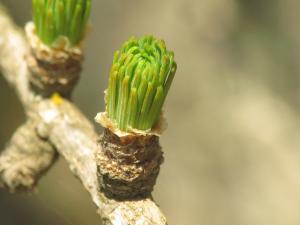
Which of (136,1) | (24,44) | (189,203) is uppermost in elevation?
(136,1)

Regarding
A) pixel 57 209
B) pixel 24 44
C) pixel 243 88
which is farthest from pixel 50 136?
pixel 57 209

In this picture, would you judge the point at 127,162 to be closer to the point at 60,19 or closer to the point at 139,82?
the point at 139,82

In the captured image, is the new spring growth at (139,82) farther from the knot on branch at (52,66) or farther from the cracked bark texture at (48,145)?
the knot on branch at (52,66)

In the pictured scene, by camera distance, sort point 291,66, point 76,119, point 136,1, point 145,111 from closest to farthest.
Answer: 1. point 145,111
2. point 76,119
3. point 291,66
4. point 136,1

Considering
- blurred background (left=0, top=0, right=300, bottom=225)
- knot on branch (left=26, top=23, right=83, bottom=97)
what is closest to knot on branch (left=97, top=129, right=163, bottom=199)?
knot on branch (left=26, top=23, right=83, bottom=97)

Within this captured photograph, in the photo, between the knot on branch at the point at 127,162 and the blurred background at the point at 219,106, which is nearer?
the knot on branch at the point at 127,162

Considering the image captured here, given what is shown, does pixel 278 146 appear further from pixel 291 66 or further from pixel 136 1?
pixel 136 1

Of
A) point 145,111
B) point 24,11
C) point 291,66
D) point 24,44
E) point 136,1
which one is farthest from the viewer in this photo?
point 24,11

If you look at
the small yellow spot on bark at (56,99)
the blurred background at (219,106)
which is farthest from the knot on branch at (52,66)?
the blurred background at (219,106)

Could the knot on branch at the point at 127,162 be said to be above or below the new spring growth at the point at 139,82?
below
